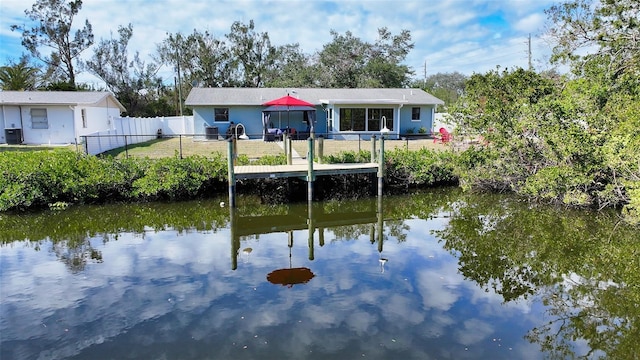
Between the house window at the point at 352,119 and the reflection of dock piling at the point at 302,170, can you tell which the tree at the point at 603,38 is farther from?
the house window at the point at 352,119

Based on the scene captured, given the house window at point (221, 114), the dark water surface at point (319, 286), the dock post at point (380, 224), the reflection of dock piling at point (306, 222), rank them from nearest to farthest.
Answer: the dark water surface at point (319, 286), the dock post at point (380, 224), the reflection of dock piling at point (306, 222), the house window at point (221, 114)

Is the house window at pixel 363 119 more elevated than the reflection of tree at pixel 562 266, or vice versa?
the house window at pixel 363 119

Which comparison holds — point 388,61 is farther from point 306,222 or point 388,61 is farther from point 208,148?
point 306,222

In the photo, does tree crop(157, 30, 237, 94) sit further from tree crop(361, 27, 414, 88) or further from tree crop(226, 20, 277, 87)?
tree crop(361, 27, 414, 88)

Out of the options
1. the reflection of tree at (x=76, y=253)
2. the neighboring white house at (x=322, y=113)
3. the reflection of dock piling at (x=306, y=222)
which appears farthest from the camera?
the neighboring white house at (x=322, y=113)

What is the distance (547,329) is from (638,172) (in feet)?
19.2

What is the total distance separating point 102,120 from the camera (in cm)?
2466

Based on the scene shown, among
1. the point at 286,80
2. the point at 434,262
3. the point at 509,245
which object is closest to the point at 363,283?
the point at 434,262

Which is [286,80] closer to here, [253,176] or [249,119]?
[249,119]

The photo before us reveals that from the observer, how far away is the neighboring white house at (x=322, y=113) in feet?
77.1


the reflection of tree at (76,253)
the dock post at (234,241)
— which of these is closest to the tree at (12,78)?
the dock post at (234,241)

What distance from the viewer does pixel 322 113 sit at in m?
25.2

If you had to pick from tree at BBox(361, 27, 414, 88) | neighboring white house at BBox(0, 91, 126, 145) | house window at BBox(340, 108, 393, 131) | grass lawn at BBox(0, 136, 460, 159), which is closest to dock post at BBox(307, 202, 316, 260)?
grass lawn at BBox(0, 136, 460, 159)

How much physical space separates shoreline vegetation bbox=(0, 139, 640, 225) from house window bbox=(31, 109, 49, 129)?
10.4 metres
